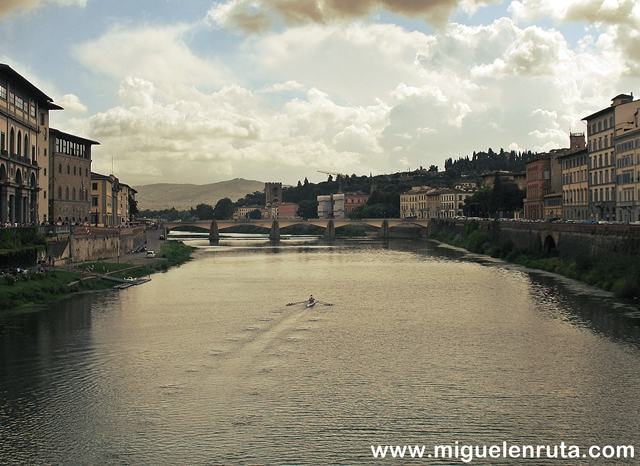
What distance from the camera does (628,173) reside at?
83188mm

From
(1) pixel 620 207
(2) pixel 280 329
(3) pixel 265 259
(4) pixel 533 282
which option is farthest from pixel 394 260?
(2) pixel 280 329

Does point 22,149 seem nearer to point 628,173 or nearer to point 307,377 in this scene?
point 307,377

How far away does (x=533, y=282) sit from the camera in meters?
63.8

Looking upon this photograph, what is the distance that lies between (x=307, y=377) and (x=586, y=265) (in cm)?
4063

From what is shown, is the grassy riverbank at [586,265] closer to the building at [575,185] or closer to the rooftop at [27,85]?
the building at [575,185]

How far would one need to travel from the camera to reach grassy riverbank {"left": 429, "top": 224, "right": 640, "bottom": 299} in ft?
165

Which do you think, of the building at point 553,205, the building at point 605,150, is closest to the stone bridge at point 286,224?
the building at point 553,205

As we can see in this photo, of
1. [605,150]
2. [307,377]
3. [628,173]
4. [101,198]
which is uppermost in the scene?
[605,150]

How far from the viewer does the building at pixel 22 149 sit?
65.2 metres

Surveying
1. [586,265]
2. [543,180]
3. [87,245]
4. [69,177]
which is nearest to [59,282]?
[87,245]

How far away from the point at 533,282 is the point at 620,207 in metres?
28.2

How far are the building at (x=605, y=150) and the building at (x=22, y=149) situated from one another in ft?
211

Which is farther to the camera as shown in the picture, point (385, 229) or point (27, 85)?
point (385, 229)

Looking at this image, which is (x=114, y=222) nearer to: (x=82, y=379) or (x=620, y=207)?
(x=620, y=207)
